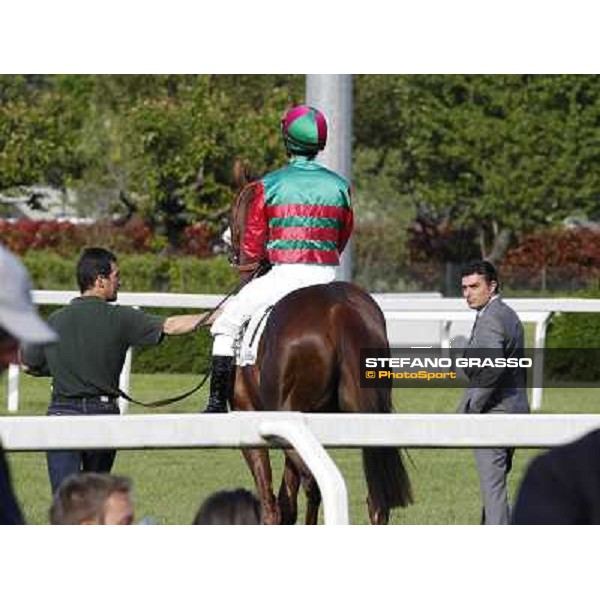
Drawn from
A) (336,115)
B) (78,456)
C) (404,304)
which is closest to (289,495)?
(78,456)

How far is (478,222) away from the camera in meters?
43.6

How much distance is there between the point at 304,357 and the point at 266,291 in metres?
0.43

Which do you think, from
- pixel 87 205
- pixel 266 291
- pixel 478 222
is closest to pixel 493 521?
pixel 266 291

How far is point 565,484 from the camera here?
2660 mm

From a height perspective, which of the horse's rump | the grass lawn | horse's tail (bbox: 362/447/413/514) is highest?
the horse's rump

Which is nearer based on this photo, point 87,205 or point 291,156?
point 291,156

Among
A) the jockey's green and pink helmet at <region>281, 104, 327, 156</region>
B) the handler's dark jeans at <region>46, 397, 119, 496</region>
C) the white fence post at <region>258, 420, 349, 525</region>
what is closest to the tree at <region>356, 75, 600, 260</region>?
the jockey's green and pink helmet at <region>281, 104, 327, 156</region>

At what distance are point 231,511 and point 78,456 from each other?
3.53 meters

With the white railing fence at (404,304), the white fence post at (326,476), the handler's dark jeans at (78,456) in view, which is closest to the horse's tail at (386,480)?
the handler's dark jeans at (78,456)

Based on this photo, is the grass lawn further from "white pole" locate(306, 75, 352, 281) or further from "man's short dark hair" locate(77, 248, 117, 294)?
"man's short dark hair" locate(77, 248, 117, 294)

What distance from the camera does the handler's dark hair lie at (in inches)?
161

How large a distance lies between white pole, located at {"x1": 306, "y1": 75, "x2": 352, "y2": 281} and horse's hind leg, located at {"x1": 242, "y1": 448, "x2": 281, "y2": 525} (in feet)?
11.0

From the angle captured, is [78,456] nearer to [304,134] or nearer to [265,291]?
[265,291]
